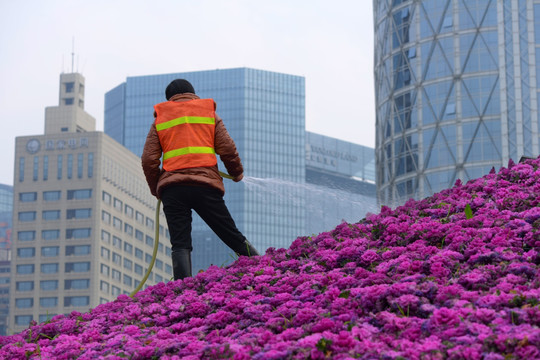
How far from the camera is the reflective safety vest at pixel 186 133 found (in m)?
11.9

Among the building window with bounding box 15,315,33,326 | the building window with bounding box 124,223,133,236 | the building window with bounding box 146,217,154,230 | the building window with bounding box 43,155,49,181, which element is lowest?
the building window with bounding box 15,315,33,326

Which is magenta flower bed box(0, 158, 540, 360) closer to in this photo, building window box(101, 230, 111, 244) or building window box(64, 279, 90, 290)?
building window box(64, 279, 90, 290)

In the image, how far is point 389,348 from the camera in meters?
7.41

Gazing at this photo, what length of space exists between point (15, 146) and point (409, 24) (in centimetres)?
8600

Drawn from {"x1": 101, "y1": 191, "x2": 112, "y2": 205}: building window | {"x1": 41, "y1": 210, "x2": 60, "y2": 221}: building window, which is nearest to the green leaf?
{"x1": 101, "y1": 191, "x2": 112, "y2": 205}: building window

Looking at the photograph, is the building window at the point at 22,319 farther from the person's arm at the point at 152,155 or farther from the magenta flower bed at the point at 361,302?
the magenta flower bed at the point at 361,302

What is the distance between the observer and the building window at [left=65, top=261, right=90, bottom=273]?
143125 mm

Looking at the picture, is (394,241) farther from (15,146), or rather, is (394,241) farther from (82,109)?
(82,109)

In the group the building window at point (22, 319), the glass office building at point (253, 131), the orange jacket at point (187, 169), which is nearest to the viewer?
the orange jacket at point (187, 169)

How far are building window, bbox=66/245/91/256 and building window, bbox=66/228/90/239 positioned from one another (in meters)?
1.47

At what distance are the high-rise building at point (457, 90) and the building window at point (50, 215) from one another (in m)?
75.3

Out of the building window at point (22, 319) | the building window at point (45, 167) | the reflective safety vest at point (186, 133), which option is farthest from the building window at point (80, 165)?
the reflective safety vest at point (186, 133)

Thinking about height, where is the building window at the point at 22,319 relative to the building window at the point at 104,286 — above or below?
below

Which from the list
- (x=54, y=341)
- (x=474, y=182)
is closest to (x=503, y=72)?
(x=474, y=182)
